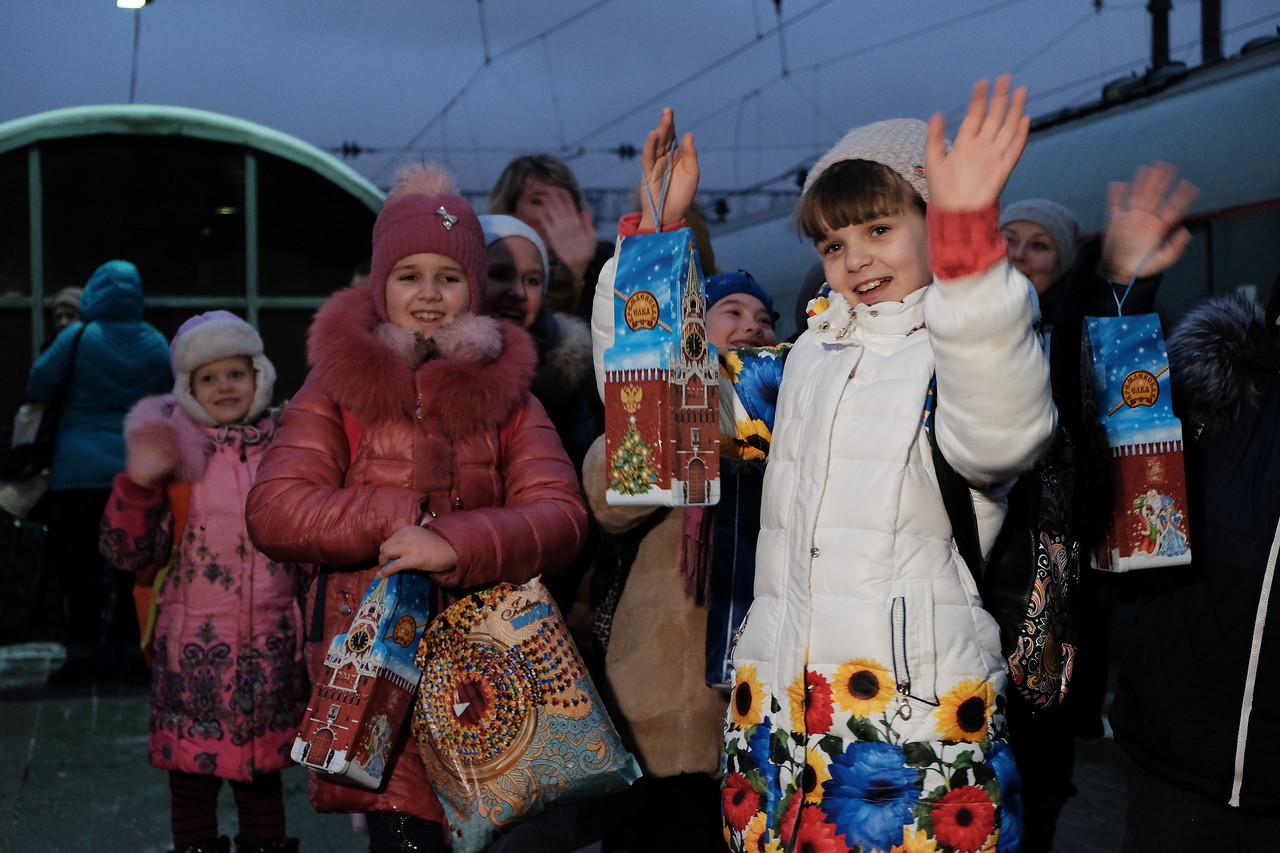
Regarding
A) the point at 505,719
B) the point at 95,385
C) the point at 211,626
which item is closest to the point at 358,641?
the point at 505,719

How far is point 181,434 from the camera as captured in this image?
14.0 feet

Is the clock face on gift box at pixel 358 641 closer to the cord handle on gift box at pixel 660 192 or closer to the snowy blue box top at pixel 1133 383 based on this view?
the cord handle on gift box at pixel 660 192

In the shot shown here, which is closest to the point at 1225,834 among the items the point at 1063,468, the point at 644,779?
the point at 1063,468

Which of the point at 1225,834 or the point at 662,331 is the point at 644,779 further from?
the point at 662,331

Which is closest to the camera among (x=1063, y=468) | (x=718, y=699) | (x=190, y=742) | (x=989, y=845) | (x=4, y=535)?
(x=989, y=845)

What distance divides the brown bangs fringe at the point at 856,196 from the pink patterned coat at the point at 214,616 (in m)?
2.32

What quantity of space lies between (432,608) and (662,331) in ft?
3.31

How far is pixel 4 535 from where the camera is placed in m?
8.55

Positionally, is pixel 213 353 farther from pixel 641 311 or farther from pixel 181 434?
pixel 641 311

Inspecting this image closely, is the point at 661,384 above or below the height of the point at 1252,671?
above

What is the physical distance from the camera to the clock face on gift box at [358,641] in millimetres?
2843

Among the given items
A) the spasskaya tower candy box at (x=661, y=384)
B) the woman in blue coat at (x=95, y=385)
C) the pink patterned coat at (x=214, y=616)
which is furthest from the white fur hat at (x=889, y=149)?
the woman in blue coat at (x=95, y=385)

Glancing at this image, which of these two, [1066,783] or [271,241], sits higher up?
[271,241]

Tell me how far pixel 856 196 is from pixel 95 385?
19.3 ft
